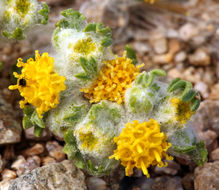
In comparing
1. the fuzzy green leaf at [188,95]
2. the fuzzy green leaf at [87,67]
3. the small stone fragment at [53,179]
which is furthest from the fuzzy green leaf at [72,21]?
the small stone fragment at [53,179]

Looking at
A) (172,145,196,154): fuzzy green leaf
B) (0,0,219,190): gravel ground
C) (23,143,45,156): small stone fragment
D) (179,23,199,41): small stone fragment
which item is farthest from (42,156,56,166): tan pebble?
(179,23,199,41): small stone fragment

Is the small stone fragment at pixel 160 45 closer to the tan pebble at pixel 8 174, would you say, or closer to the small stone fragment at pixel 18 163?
the small stone fragment at pixel 18 163

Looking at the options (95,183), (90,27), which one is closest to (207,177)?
(95,183)

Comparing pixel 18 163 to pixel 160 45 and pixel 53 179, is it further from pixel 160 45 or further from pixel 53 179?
pixel 160 45

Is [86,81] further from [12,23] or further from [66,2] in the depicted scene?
[66,2]

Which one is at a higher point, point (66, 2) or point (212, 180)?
point (66, 2)

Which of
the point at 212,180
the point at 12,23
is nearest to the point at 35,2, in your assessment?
the point at 12,23
